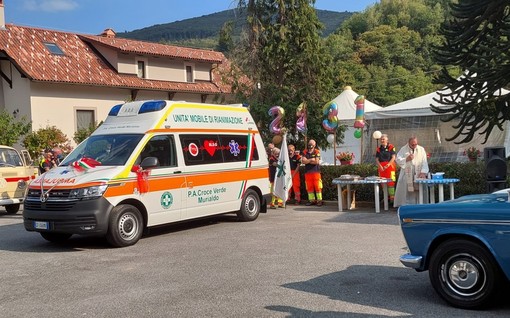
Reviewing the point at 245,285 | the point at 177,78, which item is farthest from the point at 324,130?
the point at 177,78

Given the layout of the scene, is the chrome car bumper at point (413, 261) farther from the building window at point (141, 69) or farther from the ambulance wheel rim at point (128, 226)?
the building window at point (141, 69)

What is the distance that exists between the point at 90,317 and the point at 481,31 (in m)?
9.55

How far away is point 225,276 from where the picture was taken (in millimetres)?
7445

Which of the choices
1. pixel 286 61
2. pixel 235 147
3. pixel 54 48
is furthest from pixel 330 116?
pixel 54 48

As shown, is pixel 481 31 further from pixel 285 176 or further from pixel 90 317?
pixel 90 317

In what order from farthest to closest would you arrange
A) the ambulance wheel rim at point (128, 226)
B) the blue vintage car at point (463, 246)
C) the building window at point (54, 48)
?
1. the building window at point (54, 48)
2. the ambulance wheel rim at point (128, 226)
3. the blue vintage car at point (463, 246)

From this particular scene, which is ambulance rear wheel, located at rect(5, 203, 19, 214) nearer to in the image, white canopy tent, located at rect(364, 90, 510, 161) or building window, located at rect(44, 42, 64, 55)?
white canopy tent, located at rect(364, 90, 510, 161)

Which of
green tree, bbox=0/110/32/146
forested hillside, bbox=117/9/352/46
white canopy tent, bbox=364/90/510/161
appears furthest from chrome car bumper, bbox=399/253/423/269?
forested hillside, bbox=117/9/352/46

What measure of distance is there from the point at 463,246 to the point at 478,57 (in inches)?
257

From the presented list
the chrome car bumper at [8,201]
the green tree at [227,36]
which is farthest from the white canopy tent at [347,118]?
the chrome car bumper at [8,201]

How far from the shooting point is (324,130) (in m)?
18.6

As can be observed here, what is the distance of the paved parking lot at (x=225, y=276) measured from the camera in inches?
235

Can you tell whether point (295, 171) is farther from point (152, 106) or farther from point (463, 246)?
point (463, 246)

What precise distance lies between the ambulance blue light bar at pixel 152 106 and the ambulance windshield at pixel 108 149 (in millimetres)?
674
